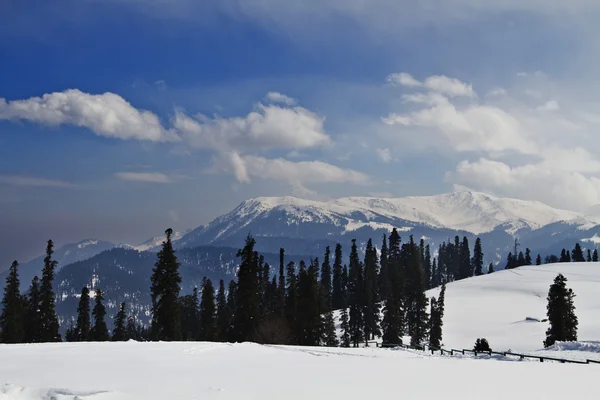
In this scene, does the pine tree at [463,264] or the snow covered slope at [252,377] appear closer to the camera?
the snow covered slope at [252,377]

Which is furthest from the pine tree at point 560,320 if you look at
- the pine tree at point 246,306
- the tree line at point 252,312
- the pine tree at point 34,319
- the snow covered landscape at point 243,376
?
the pine tree at point 34,319

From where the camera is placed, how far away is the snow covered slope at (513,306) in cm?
8851

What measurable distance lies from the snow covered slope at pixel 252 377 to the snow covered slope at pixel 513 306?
178 ft

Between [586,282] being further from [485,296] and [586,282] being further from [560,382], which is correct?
[560,382]

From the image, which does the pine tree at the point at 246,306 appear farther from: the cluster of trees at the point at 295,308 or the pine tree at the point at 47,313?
the pine tree at the point at 47,313

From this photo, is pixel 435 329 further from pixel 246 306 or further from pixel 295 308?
pixel 246 306

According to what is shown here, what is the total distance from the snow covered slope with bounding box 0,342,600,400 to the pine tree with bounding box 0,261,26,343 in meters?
48.0

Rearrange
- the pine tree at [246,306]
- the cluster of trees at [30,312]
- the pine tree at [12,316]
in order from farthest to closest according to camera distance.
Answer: the cluster of trees at [30,312]
the pine tree at [12,316]
the pine tree at [246,306]

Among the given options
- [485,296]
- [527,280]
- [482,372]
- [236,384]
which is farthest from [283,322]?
[527,280]

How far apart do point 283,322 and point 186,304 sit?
65534 mm

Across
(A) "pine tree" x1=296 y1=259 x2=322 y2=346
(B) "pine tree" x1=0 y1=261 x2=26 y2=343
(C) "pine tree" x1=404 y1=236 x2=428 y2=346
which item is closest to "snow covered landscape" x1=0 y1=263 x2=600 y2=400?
(A) "pine tree" x1=296 y1=259 x2=322 y2=346

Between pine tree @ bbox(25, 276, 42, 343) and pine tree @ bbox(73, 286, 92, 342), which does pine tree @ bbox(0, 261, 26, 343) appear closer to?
pine tree @ bbox(25, 276, 42, 343)

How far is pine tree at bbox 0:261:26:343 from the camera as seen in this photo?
232ft

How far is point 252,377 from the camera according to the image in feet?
66.7
